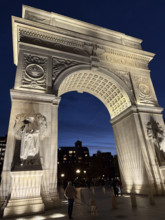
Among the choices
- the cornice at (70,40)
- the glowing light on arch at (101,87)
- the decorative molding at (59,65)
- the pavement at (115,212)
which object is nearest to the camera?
the pavement at (115,212)

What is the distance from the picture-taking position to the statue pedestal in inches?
Answer: 310

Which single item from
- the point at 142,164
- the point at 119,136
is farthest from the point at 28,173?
the point at 119,136

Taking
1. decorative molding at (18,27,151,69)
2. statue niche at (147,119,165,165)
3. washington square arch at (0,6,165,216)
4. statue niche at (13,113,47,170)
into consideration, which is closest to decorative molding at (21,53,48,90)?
washington square arch at (0,6,165,216)

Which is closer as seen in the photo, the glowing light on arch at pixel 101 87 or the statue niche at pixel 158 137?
the statue niche at pixel 158 137

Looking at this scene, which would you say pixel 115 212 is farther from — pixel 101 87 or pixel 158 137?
pixel 101 87

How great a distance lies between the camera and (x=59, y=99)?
1217 cm

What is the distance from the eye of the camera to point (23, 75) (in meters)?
12.2

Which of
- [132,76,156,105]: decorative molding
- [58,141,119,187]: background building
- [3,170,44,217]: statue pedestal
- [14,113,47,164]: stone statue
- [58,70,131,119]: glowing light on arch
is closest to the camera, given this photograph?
[3,170,44,217]: statue pedestal

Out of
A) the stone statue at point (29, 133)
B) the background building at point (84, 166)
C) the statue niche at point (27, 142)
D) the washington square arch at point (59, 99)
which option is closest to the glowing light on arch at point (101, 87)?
the washington square arch at point (59, 99)

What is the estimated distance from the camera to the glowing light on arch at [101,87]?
15625 mm

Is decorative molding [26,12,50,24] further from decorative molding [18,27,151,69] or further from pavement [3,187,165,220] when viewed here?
pavement [3,187,165,220]

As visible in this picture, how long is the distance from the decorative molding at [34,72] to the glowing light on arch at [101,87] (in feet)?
8.20

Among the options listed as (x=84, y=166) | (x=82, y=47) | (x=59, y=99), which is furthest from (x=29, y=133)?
(x=84, y=166)

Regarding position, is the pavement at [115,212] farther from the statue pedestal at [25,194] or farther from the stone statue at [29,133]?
the stone statue at [29,133]
